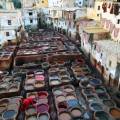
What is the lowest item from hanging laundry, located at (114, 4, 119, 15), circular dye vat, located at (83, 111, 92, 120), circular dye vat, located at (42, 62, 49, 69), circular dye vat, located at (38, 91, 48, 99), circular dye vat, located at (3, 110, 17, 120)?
circular dye vat, located at (3, 110, 17, 120)

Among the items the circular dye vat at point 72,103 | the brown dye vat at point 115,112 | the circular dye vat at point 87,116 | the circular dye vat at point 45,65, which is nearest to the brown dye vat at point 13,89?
the circular dye vat at point 45,65

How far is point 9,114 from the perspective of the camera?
19156 millimetres

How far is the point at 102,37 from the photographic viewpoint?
29406mm

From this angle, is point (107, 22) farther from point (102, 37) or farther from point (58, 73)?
point (58, 73)

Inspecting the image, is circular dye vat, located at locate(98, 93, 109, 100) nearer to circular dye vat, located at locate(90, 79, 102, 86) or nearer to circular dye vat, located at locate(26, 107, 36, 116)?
circular dye vat, located at locate(90, 79, 102, 86)

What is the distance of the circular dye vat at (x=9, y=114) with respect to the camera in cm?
1859

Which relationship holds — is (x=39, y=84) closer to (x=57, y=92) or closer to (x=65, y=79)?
(x=57, y=92)

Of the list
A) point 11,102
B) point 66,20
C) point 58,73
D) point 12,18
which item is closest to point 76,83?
point 58,73

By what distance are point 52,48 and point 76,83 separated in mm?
12890

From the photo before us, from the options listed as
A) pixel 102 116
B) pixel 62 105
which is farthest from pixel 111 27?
pixel 102 116

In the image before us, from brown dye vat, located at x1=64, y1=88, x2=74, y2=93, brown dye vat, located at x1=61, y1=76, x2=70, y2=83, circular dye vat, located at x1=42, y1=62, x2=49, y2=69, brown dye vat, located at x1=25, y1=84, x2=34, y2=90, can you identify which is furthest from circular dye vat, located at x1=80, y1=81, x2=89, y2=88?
circular dye vat, located at x1=42, y1=62, x2=49, y2=69

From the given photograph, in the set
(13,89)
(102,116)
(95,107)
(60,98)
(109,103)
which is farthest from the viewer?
(13,89)

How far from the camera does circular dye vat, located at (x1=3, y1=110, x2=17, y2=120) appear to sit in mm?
18594

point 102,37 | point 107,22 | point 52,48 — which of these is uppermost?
point 107,22
